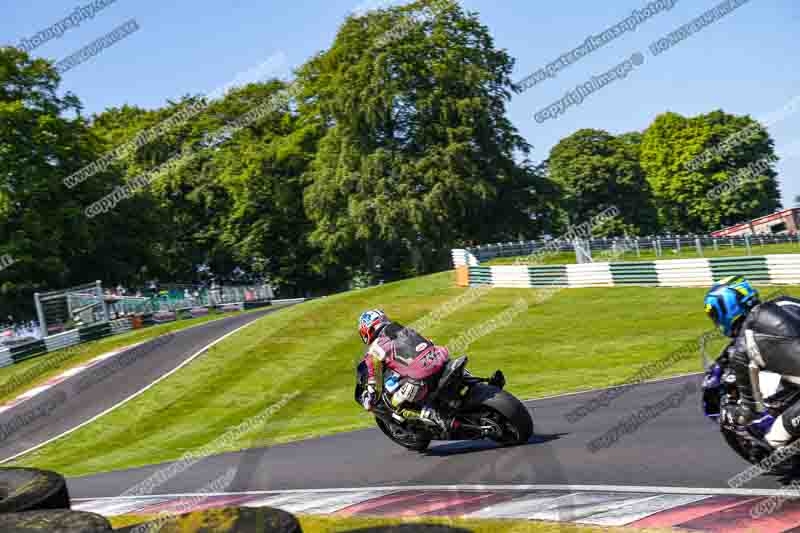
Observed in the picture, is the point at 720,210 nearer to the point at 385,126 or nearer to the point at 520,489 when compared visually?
the point at 385,126

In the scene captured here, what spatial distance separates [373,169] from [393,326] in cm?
3994

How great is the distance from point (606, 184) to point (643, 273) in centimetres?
4233

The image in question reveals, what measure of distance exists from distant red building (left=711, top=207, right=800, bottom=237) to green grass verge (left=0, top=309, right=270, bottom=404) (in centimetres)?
4801

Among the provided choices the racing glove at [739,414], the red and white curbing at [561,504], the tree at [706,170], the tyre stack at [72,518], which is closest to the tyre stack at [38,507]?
the tyre stack at [72,518]

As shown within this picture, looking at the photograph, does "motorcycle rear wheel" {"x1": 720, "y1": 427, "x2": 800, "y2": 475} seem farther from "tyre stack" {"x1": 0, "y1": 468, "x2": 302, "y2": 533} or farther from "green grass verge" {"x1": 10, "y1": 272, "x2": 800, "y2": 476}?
"green grass verge" {"x1": 10, "y1": 272, "x2": 800, "y2": 476}

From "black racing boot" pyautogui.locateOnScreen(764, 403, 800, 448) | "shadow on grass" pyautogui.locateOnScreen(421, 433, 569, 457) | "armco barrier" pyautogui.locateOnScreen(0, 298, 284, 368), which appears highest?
"armco barrier" pyautogui.locateOnScreen(0, 298, 284, 368)

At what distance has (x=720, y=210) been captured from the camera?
7419cm

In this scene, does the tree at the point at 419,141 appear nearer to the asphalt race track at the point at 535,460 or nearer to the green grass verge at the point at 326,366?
the green grass verge at the point at 326,366

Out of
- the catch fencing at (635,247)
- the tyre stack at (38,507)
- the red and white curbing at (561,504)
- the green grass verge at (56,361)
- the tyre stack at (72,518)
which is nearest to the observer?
the tyre stack at (72,518)

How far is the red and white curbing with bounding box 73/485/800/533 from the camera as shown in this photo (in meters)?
5.72

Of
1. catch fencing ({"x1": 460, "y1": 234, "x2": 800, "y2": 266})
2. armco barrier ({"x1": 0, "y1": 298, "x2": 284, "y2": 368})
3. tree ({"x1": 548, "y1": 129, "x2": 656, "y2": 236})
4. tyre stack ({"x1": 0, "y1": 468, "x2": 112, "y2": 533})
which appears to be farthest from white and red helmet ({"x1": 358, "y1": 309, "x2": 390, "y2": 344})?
tree ({"x1": 548, "y1": 129, "x2": 656, "y2": 236})

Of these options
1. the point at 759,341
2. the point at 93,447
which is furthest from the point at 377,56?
the point at 759,341

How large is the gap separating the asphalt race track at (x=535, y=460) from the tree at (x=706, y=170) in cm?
6458

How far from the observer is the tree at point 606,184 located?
69562mm
